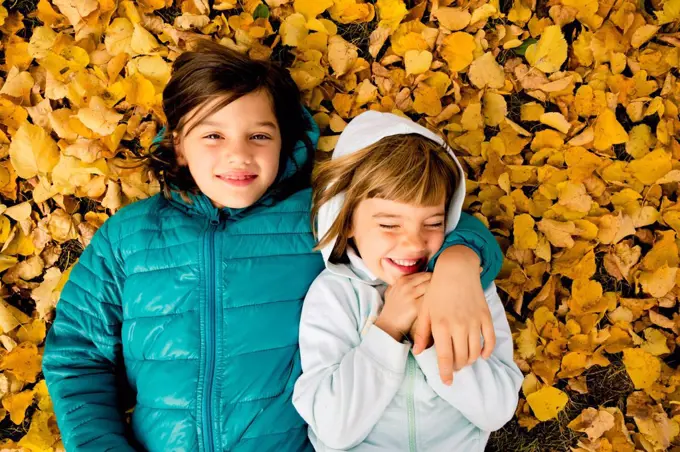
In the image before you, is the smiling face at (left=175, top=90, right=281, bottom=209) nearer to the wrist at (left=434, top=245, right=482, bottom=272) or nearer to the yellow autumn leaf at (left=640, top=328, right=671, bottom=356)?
the wrist at (left=434, top=245, right=482, bottom=272)

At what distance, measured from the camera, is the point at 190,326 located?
1610 millimetres

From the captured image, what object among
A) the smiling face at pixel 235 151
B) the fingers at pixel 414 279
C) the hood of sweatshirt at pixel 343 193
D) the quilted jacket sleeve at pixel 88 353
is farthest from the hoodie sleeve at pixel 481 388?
the quilted jacket sleeve at pixel 88 353

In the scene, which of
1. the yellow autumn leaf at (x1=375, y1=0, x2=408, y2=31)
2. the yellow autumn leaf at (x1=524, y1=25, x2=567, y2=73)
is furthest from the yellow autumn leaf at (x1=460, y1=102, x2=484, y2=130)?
the yellow autumn leaf at (x1=375, y1=0, x2=408, y2=31)

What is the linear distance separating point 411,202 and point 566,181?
68 cm

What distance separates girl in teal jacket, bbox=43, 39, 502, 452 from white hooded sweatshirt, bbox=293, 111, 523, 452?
0.10 m

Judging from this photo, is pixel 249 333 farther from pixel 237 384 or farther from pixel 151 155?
pixel 151 155

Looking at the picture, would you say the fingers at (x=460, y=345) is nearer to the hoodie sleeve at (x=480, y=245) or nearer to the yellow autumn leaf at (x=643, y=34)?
the hoodie sleeve at (x=480, y=245)

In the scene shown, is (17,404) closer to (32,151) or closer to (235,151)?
(32,151)

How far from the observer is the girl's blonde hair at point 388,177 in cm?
156

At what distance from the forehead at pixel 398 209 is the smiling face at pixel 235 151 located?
31 centimetres

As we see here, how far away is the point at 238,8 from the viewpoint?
1911mm

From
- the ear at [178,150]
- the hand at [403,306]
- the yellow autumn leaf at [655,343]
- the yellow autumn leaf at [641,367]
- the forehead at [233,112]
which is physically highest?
the forehead at [233,112]

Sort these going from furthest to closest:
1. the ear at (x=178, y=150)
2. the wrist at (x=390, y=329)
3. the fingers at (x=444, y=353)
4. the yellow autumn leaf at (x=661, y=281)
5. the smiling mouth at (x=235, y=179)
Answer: the yellow autumn leaf at (x=661, y=281)
the ear at (x=178, y=150)
the smiling mouth at (x=235, y=179)
the wrist at (x=390, y=329)
the fingers at (x=444, y=353)

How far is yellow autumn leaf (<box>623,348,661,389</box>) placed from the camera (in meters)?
1.86
